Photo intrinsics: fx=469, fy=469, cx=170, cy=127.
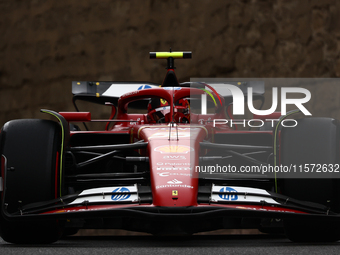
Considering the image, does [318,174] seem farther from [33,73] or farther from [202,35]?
[33,73]

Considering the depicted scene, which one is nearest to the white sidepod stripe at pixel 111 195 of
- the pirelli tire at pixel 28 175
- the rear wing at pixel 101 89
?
the pirelli tire at pixel 28 175

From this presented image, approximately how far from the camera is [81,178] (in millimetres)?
2180

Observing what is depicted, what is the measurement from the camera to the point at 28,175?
2008 mm

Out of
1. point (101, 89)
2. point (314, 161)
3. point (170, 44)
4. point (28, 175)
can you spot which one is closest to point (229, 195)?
point (314, 161)

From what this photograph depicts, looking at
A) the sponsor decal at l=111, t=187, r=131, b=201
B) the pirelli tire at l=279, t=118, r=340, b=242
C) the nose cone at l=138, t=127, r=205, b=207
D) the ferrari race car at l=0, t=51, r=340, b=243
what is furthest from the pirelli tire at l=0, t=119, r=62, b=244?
the pirelli tire at l=279, t=118, r=340, b=242

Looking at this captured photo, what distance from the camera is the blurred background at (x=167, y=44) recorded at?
20.2 ft

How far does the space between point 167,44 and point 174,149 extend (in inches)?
168

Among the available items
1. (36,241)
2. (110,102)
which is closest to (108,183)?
(36,241)

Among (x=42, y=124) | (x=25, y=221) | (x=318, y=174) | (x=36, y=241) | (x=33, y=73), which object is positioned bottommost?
(x=36, y=241)

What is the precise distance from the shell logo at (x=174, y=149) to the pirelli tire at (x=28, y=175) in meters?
0.46

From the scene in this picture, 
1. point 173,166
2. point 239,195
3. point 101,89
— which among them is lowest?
point 239,195

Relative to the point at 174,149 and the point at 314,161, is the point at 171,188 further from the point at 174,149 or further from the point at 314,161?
the point at 314,161

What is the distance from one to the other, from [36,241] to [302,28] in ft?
16.6

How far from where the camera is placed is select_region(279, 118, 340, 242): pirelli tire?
6.54 feet
